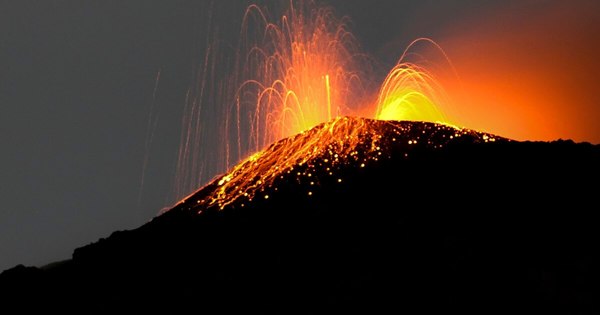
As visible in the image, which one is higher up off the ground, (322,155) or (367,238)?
(322,155)

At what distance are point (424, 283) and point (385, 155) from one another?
37.6 ft

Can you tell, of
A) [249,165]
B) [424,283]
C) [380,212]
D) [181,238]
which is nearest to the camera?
[424,283]

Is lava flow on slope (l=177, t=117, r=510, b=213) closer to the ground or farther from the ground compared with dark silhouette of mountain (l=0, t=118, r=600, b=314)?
farther from the ground

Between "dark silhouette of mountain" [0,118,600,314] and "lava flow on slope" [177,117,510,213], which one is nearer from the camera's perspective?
"dark silhouette of mountain" [0,118,600,314]

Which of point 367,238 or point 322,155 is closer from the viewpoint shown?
point 367,238

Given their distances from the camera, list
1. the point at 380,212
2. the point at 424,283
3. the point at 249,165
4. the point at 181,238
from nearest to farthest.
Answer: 1. the point at 424,283
2. the point at 380,212
3. the point at 181,238
4. the point at 249,165

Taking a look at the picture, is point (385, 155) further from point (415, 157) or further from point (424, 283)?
point (424, 283)

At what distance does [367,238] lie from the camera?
3622 cm

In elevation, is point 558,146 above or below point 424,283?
above

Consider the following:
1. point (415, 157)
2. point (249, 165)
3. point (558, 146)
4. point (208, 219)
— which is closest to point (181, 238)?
point (208, 219)

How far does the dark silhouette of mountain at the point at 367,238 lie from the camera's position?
3259cm

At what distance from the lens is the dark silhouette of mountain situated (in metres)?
32.6

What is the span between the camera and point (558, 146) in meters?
40.8

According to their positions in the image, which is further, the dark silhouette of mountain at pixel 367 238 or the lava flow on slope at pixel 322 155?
the lava flow on slope at pixel 322 155
